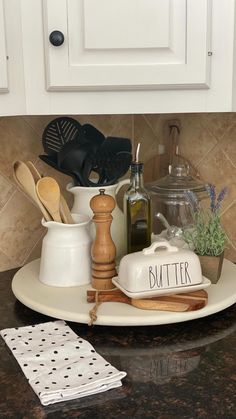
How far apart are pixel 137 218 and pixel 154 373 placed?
A: 1.52ft

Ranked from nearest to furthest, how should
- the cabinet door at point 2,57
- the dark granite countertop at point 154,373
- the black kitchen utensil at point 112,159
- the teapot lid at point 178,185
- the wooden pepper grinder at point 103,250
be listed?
1. the dark granite countertop at point 154,373
2. the cabinet door at point 2,57
3. the wooden pepper grinder at point 103,250
4. the black kitchen utensil at point 112,159
5. the teapot lid at point 178,185

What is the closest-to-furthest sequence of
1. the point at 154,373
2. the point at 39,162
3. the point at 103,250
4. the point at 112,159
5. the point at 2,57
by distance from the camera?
the point at 154,373, the point at 2,57, the point at 103,250, the point at 112,159, the point at 39,162

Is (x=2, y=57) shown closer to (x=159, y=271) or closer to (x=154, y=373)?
(x=159, y=271)

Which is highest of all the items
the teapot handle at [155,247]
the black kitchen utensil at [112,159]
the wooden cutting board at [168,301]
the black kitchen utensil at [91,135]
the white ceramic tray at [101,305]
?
the black kitchen utensil at [91,135]

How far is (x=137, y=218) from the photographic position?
56.2 inches

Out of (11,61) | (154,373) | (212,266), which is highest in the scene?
(11,61)

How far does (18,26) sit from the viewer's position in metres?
1.19

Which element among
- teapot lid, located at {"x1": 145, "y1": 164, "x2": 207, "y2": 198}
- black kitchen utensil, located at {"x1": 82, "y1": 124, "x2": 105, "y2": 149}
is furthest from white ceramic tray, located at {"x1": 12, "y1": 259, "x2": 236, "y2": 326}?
black kitchen utensil, located at {"x1": 82, "y1": 124, "x2": 105, "y2": 149}

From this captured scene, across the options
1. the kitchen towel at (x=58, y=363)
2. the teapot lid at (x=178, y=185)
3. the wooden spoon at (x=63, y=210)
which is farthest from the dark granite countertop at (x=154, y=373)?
the teapot lid at (x=178, y=185)

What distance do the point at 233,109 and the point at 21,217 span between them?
0.66 metres

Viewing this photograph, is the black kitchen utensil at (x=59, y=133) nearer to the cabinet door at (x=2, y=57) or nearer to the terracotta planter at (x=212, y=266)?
the cabinet door at (x=2, y=57)

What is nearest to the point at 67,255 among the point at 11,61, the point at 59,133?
A: the point at 59,133

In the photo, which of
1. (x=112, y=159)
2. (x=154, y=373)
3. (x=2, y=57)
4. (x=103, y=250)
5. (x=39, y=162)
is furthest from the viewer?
(x=39, y=162)

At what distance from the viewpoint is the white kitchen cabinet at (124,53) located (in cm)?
118
